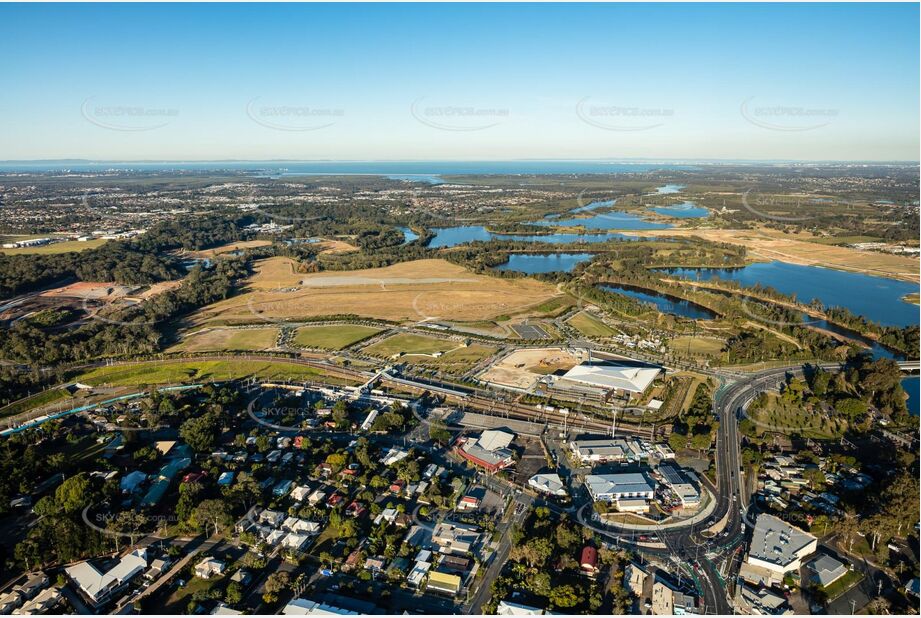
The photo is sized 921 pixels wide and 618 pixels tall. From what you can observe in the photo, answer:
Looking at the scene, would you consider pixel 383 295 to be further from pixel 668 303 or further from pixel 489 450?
pixel 489 450

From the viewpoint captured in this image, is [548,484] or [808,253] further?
[808,253]

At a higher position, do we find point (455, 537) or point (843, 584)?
point (455, 537)

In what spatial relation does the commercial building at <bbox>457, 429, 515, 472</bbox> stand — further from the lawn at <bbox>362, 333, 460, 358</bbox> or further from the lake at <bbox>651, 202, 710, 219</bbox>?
the lake at <bbox>651, 202, 710, 219</bbox>

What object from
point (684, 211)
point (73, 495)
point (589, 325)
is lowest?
point (589, 325)

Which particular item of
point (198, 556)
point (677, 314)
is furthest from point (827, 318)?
point (198, 556)

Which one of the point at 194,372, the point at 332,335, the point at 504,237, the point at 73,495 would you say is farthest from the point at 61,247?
the point at 73,495

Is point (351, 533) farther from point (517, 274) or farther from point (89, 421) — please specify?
point (517, 274)

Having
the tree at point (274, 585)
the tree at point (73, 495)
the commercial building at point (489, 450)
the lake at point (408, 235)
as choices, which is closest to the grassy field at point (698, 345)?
the commercial building at point (489, 450)
